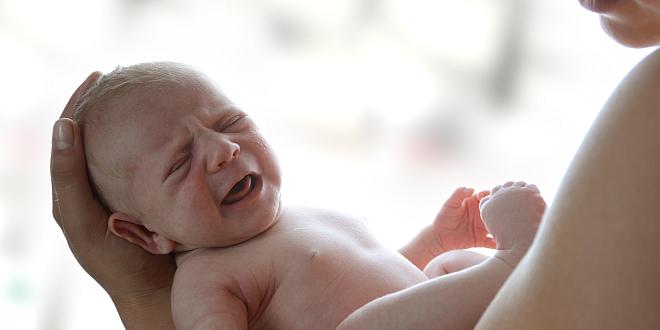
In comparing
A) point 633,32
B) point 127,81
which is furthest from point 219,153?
point 633,32

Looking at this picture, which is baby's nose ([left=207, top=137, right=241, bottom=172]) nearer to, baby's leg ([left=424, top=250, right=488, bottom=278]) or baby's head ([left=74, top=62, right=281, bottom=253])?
baby's head ([left=74, top=62, right=281, bottom=253])

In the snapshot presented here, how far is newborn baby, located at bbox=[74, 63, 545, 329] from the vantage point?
3.60 feet

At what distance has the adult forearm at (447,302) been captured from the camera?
888mm

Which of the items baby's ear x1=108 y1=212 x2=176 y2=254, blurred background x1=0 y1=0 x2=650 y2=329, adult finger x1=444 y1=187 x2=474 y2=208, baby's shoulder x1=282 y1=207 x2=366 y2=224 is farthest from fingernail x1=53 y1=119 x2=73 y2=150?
blurred background x1=0 y1=0 x2=650 y2=329

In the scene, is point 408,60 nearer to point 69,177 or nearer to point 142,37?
point 142,37

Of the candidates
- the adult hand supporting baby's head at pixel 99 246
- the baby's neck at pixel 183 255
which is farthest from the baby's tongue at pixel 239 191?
the adult hand supporting baby's head at pixel 99 246

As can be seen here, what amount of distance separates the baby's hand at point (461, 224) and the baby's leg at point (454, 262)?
120 mm

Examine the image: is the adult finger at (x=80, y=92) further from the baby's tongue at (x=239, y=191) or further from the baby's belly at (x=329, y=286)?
the baby's belly at (x=329, y=286)

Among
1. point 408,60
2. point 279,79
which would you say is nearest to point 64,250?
point 279,79

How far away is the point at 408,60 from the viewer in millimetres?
1981

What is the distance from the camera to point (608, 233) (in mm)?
628

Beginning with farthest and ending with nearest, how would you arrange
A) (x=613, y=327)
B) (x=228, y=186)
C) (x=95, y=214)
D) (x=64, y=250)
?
(x=64, y=250), (x=95, y=214), (x=228, y=186), (x=613, y=327)

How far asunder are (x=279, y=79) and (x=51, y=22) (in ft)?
1.96

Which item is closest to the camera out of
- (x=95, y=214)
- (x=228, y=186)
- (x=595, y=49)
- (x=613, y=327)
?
(x=613, y=327)
